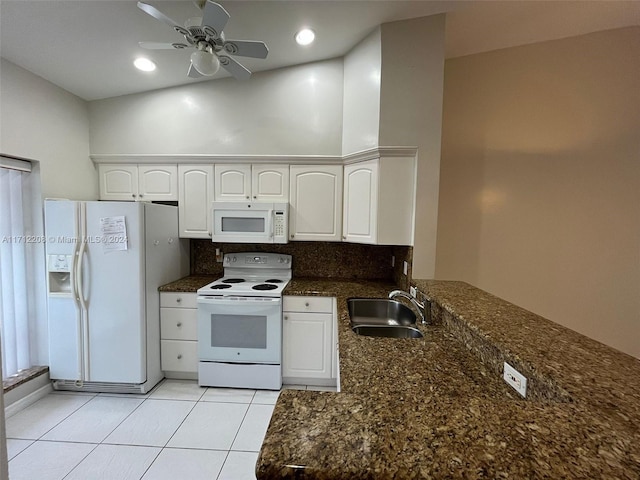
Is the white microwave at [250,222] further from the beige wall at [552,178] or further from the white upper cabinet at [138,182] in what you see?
the beige wall at [552,178]

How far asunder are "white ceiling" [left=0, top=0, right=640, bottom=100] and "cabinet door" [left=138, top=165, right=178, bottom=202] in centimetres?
80

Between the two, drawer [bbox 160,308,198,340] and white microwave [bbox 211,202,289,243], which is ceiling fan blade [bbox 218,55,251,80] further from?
drawer [bbox 160,308,198,340]

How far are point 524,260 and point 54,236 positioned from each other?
4271mm

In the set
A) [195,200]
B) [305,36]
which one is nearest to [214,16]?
[305,36]

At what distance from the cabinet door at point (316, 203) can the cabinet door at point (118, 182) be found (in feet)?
5.43

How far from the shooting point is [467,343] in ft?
4.23

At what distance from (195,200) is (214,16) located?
173 cm

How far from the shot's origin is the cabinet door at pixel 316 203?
262cm

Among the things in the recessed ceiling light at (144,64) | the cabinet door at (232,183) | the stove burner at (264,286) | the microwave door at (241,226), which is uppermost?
the recessed ceiling light at (144,64)

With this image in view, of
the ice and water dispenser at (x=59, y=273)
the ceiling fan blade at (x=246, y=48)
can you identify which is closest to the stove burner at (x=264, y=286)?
the ice and water dispenser at (x=59, y=273)

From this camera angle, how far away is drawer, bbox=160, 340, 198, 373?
8.18ft

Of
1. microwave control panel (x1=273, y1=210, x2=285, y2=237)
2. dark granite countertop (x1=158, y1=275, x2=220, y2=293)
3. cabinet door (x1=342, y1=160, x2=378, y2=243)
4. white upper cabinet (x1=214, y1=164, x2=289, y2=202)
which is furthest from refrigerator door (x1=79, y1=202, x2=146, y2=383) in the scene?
cabinet door (x1=342, y1=160, x2=378, y2=243)

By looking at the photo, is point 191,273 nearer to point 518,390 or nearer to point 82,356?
point 82,356

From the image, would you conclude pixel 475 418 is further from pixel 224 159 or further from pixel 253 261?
pixel 224 159
